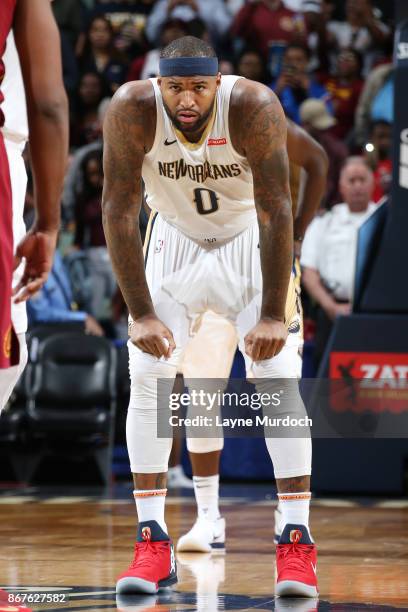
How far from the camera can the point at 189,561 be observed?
4504 mm

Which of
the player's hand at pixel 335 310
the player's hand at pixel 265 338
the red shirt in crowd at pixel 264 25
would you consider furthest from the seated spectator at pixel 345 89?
the player's hand at pixel 265 338

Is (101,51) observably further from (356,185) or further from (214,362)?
(214,362)

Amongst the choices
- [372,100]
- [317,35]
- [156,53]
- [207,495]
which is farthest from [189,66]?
[317,35]

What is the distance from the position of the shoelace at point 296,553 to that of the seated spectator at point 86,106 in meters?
6.52

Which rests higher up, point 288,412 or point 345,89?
point 345,89

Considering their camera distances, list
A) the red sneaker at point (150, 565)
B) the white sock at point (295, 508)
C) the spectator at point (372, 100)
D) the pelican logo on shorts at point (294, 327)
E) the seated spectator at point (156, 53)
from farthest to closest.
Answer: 1. the seated spectator at point (156, 53)
2. the spectator at point (372, 100)
3. the pelican logo on shorts at point (294, 327)
4. the white sock at point (295, 508)
5. the red sneaker at point (150, 565)

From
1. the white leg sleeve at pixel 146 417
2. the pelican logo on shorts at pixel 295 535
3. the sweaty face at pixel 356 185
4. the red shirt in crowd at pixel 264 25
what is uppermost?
Result: the red shirt in crowd at pixel 264 25

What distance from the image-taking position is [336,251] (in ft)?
24.6

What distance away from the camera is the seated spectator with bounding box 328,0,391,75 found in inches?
418

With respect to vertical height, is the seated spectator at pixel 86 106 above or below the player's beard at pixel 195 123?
above

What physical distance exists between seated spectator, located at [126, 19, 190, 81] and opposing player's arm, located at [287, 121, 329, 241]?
5.31 m

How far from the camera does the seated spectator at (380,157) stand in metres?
8.45

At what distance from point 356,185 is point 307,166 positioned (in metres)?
2.53

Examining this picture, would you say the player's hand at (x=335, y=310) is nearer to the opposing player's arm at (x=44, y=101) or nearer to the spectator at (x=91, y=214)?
the spectator at (x=91, y=214)
